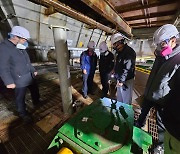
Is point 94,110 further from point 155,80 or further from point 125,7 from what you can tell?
point 125,7

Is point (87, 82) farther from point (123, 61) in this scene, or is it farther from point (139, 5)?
point (139, 5)

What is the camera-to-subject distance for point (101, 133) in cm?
94

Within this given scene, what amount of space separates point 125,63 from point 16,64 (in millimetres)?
1690

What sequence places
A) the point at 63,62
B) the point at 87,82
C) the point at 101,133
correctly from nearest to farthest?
1. the point at 101,133
2. the point at 63,62
3. the point at 87,82

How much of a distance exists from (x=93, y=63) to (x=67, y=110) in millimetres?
1304

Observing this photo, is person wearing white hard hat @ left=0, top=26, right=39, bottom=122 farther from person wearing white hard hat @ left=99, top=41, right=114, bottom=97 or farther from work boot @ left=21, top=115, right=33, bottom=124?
person wearing white hard hat @ left=99, top=41, right=114, bottom=97

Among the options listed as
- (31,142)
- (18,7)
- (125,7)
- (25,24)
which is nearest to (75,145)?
(31,142)

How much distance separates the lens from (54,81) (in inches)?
141

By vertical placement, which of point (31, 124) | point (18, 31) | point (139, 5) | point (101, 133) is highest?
point (139, 5)

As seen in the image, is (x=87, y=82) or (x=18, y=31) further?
(x=87, y=82)

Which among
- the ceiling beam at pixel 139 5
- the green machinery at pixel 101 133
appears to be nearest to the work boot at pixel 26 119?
the green machinery at pixel 101 133

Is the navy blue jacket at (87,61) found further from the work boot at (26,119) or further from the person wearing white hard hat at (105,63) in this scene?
the work boot at (26,119)

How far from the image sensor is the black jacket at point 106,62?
2.78 m

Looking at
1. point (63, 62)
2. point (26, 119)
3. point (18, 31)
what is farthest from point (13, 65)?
point (26, 119)
